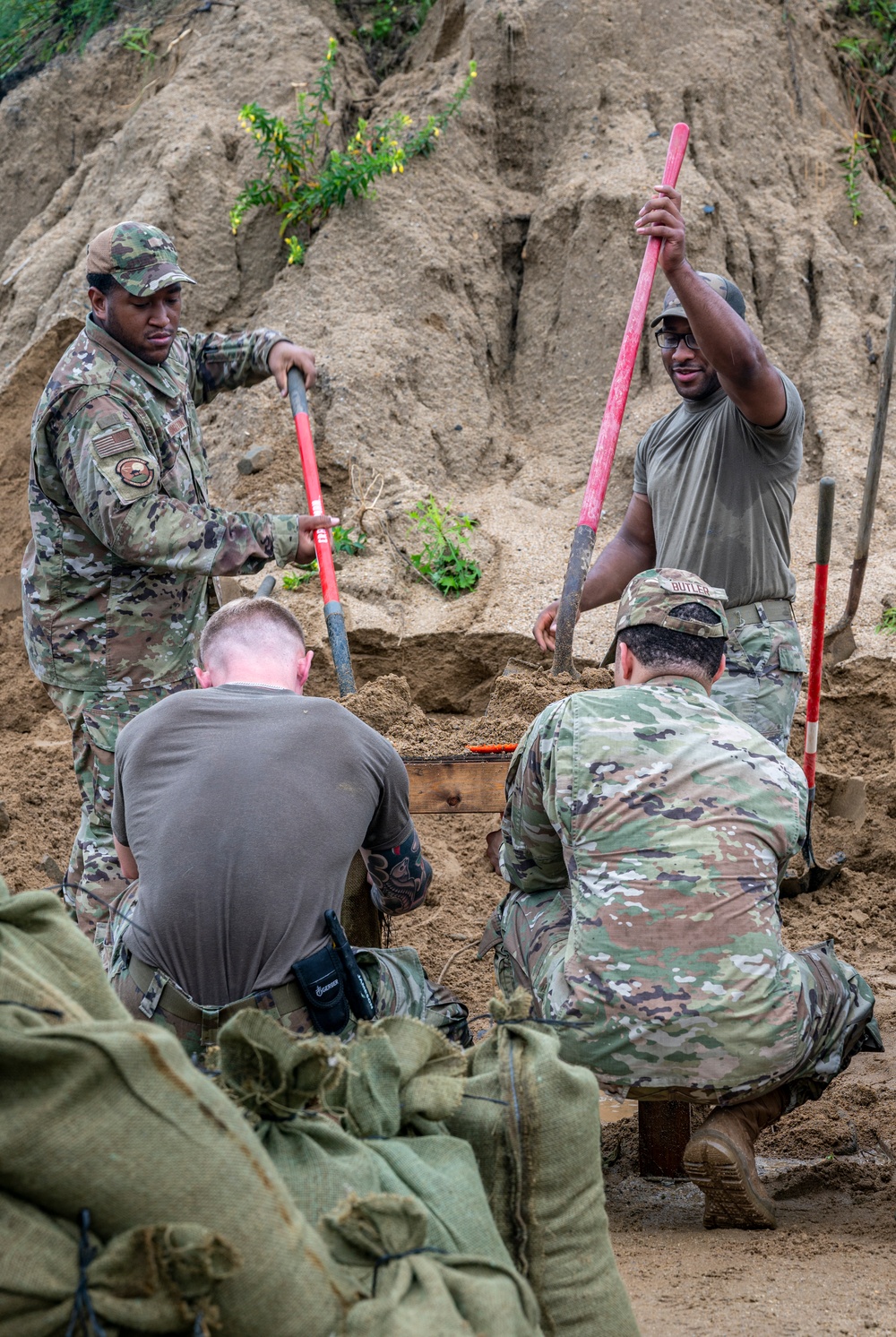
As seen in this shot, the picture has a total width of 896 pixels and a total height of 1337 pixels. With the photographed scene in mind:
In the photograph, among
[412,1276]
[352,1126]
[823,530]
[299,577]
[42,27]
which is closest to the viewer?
[412,1276]

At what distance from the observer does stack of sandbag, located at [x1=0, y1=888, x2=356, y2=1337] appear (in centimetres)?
128

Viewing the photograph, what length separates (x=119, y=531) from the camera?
148 inches

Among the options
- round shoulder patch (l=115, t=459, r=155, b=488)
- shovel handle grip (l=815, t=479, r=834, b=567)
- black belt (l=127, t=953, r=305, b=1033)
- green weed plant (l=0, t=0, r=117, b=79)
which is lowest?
black belt (l=127, t=953, r=305, b=1033)

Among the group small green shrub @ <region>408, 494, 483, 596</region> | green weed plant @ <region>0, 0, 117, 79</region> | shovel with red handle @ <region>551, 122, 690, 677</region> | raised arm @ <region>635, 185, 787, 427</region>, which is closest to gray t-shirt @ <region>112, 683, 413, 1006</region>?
raised arm @ <region>635, 185, 787, 427</region>

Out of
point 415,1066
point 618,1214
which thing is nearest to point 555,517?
point 618,1214

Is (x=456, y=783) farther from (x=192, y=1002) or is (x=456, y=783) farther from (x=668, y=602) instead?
(x=192, y=1002)

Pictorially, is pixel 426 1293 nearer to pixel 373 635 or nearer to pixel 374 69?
pixel 373 635

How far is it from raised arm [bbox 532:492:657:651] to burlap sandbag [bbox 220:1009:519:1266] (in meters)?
3.02

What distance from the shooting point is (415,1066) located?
1822 millimetres

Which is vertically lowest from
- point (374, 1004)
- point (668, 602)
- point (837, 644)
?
point (374, 1004)

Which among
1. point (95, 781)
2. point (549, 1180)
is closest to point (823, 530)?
point (95, 781)

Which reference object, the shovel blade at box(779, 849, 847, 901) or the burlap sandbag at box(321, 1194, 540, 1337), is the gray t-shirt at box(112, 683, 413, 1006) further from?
the shovel blade at box(779, 849, 847, 901)

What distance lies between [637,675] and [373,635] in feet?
10.7

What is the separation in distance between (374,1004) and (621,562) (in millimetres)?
2376
